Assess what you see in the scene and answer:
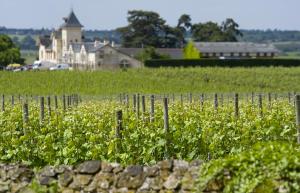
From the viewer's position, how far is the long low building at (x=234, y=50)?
397 feet

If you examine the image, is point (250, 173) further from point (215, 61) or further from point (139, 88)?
point (215, 61)

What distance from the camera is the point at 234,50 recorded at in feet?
404

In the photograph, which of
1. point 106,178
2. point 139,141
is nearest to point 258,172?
point 106,178

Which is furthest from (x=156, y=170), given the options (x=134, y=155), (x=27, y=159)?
(x=27, y=159)

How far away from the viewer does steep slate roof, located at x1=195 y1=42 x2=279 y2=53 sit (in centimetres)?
12138

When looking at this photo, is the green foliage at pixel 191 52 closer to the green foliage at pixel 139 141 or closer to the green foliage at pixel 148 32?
the green foliage at pixel 148 32

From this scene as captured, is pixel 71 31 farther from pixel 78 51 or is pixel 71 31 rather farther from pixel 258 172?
pixel 258 172

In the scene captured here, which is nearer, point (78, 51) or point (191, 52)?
point (191, 52)

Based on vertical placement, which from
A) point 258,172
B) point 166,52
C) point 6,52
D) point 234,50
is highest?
point 258,172

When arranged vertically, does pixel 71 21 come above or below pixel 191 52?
above

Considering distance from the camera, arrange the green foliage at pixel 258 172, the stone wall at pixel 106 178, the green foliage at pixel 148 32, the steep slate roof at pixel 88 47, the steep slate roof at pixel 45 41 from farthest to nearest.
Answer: the steep slate roof at pixel 45 41, the green foliage at pixel 148 32, the steep slate roof at pixel 88 47, the stone wall at pixel 106 178, the green foliage at pixel 258 172

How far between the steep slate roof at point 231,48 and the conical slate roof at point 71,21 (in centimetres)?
3340

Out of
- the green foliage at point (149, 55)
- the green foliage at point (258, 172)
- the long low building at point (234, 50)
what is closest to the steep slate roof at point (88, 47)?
the green foliage at point (149, 55)

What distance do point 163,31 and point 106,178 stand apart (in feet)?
436
